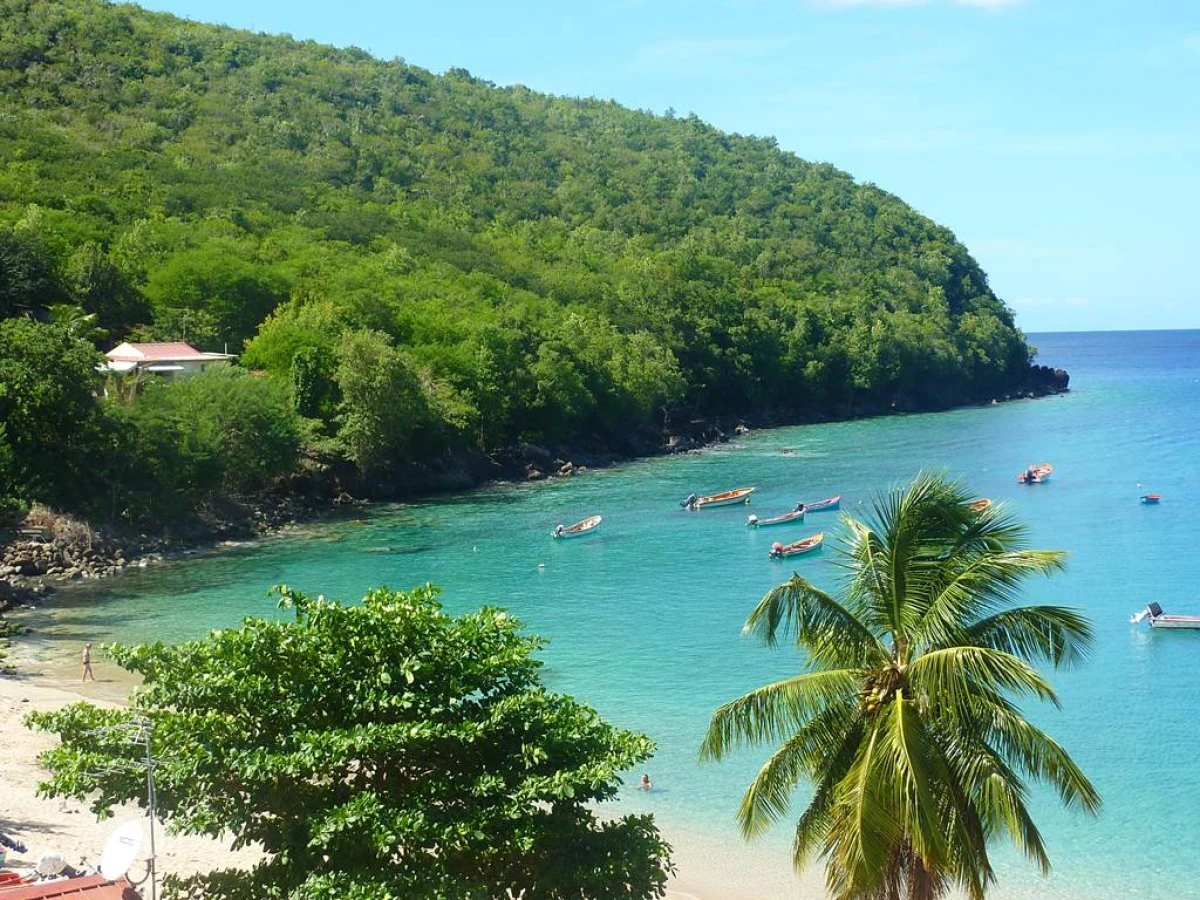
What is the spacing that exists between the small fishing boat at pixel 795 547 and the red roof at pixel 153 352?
31.1 meters

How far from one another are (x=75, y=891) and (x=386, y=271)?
73995 millimetres

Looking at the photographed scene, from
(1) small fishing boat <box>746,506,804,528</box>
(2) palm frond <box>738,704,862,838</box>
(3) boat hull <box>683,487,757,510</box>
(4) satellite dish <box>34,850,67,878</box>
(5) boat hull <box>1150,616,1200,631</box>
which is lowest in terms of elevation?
(5) boat hull <box>1150,616,1200,631</box>

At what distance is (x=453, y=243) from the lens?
97500mm

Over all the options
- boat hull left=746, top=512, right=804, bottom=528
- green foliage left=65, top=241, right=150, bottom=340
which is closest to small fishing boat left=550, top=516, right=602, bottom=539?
boat hull left=746, top=512, right=804, bottom=528

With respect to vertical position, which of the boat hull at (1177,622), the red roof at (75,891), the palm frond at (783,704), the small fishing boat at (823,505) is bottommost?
the boat hull at (1177,622)

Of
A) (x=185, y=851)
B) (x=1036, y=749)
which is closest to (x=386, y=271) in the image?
(x=185, y=851)

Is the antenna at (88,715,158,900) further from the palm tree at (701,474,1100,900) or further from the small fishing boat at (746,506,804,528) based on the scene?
the small fishing boat at (746,506,804,528)

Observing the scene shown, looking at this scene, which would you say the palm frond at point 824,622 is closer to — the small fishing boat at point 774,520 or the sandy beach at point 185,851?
the sandy beach at point 185,851

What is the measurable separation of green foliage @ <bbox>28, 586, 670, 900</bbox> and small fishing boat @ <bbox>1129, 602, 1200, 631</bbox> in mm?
28341

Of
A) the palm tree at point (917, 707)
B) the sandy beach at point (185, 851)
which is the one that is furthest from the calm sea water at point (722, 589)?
the palm tree at point (917, 707)

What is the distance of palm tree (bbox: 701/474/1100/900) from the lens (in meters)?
10.3

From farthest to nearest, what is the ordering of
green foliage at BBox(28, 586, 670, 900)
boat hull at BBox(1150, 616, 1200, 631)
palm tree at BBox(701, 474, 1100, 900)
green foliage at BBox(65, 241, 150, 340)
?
green foliage at BBox(65, 241, 150, 340) < boat hull at BBox(1150, 616, 1200, 631) < green foliage at BBox(28, 586, 670, 900) < palm tree at BBox(701, 474, 1100, 900)

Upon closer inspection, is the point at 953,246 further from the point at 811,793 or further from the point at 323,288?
the point at 811,793

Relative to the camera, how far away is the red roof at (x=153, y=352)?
187ft
